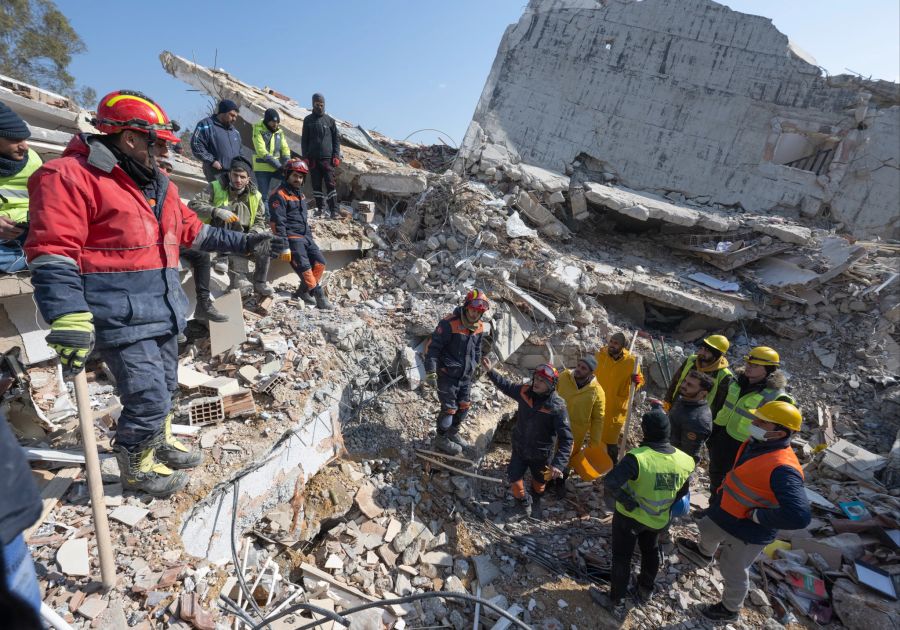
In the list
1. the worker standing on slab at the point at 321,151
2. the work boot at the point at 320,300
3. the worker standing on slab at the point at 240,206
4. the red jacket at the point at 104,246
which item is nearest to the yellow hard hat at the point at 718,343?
the work boot at the point at 320,300

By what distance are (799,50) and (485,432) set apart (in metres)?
11.0

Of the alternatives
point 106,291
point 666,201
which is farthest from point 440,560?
point 666,201

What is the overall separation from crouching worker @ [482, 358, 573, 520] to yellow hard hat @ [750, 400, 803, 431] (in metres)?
1.57

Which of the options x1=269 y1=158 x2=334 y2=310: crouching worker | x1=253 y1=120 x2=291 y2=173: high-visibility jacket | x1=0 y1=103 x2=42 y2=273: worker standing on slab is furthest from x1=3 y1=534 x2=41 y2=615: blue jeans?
x1=253 y1=120 x2=291 y2=173: high-visibility jacket

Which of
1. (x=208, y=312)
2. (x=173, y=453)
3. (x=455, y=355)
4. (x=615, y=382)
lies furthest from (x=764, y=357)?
(x=208, y=312)

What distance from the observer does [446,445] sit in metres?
4.74

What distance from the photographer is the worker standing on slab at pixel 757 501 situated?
2908mm

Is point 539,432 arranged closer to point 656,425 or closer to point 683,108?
point 656,425

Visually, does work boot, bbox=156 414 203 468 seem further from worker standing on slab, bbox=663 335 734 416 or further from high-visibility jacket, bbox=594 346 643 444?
worker standing on slab, bbox=663 335 734 416

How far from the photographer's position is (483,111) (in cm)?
1044

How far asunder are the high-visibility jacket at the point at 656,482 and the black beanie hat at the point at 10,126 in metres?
4.67

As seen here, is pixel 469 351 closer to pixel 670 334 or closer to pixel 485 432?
pixel 485 432

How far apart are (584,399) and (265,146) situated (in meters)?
5.32

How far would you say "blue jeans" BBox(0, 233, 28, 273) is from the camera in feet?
9.95
